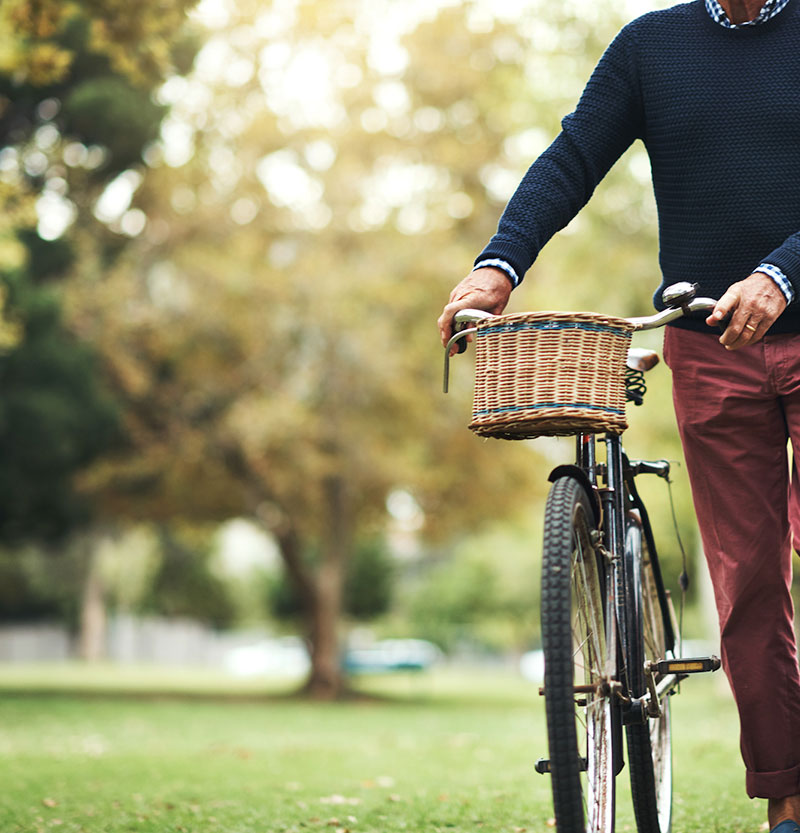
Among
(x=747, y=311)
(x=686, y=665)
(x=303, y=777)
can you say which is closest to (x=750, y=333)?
(x=747, y=311)

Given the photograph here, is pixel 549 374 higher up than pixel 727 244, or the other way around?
pixel 727 244

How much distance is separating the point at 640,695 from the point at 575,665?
17.8 inches

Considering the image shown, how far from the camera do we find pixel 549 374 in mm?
2666

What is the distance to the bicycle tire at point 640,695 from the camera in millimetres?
3146

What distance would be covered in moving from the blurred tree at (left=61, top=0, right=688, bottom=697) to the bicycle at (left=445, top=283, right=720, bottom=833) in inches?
606

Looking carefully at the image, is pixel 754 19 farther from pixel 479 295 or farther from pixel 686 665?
pixel 686 665

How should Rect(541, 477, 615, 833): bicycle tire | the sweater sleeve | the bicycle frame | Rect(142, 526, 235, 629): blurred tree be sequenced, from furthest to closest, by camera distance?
Rect(142, 526, 235, 629): blurred tree < the sweater sleeve < the bicycle frame < Rect(541, 477, 615, 833): bicycle tire

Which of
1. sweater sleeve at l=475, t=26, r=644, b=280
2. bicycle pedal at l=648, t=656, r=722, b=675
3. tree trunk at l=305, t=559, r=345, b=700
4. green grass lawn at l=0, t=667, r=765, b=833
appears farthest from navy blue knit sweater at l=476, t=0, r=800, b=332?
tree trunk at l=305, t=559, r=345, b=700

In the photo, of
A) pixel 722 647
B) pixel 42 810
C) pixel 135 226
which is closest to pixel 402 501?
pixel 135 226

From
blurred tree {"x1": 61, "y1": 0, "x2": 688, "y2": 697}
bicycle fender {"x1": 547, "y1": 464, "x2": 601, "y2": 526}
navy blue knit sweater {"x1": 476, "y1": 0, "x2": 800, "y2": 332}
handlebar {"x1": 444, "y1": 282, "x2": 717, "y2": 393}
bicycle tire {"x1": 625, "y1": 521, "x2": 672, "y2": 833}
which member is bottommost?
bicycle tire {"x1": 625, "y1": 521, "x2": 672, "y2": 833}

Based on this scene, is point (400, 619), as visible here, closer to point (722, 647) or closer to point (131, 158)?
point (131, 158)

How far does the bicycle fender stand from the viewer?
2.91m

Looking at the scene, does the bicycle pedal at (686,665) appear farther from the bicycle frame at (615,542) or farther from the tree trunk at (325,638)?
the tree trunk at (325,638)

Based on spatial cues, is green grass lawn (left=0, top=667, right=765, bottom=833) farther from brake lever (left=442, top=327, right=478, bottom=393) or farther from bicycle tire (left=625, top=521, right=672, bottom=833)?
brake lever (left=442, top=327, right=478, bottom=393)
